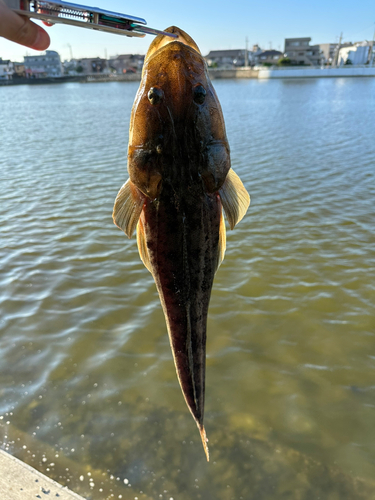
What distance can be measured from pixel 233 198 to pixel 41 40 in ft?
4.33

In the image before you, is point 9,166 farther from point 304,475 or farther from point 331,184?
point 304,475

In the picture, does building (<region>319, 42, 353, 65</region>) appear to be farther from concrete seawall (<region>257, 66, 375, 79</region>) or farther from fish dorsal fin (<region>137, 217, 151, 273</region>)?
fish dorsal fin (<region>137, 217, 151, 273</region>)

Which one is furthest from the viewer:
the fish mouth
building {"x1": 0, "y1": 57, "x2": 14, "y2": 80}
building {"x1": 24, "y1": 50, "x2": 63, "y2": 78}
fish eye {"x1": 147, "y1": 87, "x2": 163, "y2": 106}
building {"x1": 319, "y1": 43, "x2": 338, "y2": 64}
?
building {"x1": 24, "y1": 50, "x2": 63, "y2": 78}

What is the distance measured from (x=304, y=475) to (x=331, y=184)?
1025cm

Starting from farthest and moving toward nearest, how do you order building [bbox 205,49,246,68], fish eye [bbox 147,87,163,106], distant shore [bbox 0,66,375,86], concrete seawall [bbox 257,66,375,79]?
building [bbox 205,49,246,68]
distant shore [bbox 0,66,375,86]
concrete seawall [bbox 257,66,375,79]
fish eye [bbox 147,87,163,106]

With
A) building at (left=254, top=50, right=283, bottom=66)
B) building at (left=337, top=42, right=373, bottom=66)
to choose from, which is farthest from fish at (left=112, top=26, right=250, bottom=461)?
building at (left=254, top=50, right=283, bottom=66)

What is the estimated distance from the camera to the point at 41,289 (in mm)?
6781

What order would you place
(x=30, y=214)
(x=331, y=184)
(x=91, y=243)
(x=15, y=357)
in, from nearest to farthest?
(x=15, y=357)
(x=91, y=243)
(x=30, y=214)
(x=331, y=184)

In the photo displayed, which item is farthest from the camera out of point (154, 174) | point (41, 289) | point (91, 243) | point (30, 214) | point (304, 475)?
point (30, 214)

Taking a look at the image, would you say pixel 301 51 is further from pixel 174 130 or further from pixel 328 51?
pixel 174 130

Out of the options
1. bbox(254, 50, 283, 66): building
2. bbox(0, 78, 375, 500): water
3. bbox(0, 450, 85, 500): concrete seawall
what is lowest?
bbox(254, 50, 283, 66): building

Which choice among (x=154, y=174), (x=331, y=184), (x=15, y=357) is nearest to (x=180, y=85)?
(x=154, y=174)

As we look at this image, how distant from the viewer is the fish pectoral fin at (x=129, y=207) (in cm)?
190

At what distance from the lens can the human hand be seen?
1.62 meters
